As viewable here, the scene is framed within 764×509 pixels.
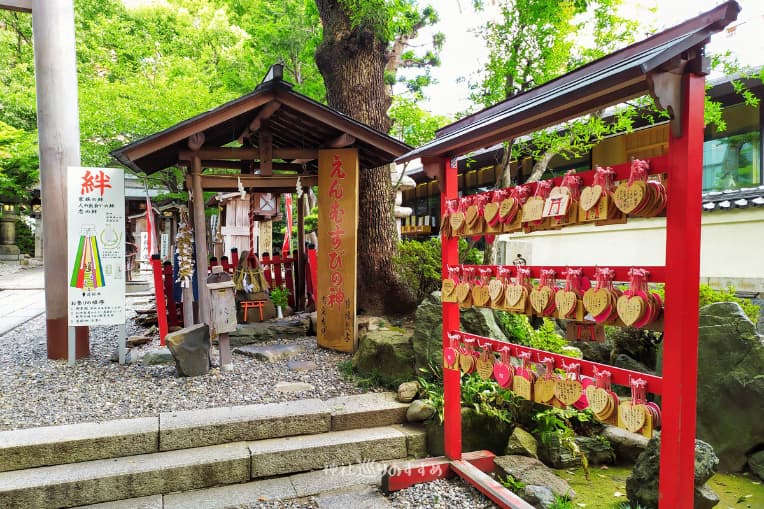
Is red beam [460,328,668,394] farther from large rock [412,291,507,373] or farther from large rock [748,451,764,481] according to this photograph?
large rock [748,451,764,481]

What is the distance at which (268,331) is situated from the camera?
26.8 feet

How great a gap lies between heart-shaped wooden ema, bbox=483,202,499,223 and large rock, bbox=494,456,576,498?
2.32 m

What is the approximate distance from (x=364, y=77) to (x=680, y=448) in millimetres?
7694

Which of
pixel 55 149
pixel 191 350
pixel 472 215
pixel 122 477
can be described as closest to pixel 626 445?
pixel 472 215

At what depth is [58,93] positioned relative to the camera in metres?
7.12

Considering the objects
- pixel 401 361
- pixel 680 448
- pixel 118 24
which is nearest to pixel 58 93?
pixel 401 361

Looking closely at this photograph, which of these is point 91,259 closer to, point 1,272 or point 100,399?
point 100,399

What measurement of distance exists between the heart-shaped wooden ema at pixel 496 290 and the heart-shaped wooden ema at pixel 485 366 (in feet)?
1.69

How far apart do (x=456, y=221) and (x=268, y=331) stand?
5080mm

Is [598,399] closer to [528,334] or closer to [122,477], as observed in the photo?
[528,334]

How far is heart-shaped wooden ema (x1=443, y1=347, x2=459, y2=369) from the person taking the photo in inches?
164

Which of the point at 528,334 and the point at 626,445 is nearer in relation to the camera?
the point at 626,445

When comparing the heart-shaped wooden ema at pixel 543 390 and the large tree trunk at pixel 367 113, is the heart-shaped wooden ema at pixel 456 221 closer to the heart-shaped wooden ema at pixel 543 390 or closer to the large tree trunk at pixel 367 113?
the heart-shaped wooden ema at pixel 543 390

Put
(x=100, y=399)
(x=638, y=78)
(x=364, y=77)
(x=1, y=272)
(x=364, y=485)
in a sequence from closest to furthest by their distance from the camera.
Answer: (x=638, y=78) < (x=364, y=485) < (x=100, y=399) < (x=364, y=77) < (x=1, y=272)
